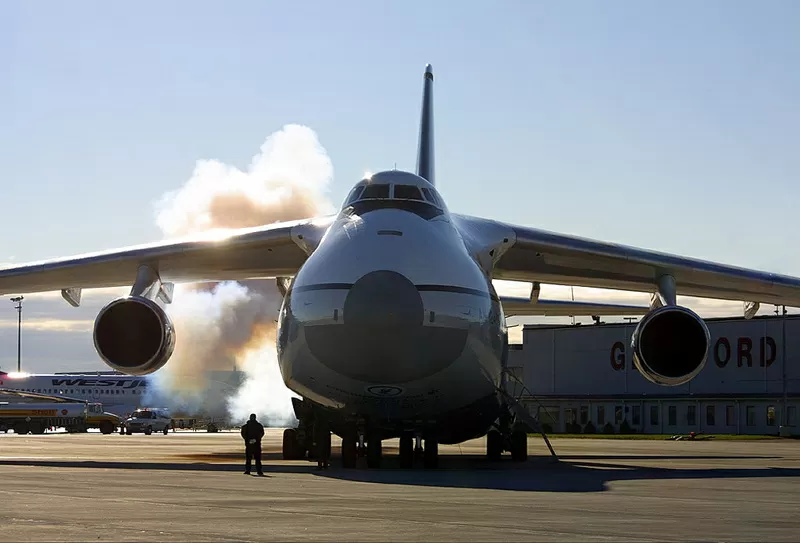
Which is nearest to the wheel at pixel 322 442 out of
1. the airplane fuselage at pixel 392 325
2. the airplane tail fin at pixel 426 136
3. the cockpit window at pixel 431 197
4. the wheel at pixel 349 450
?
the airplane fuselage at pixel 392 325

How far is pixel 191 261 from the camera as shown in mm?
23031

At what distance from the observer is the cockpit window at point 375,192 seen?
65.4 feet

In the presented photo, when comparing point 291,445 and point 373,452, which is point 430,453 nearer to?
point 373,452

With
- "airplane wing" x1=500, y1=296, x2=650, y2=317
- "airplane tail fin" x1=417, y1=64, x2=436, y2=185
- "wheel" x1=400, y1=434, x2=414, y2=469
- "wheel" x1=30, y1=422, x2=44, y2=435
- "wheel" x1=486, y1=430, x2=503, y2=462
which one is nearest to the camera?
"wheel" x1=400, y1=434, x2=414, y2=469

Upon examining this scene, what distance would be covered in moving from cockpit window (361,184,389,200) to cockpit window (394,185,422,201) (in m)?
0.16

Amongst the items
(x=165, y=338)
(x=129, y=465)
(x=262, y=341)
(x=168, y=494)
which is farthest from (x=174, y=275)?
(x=262, y=341)

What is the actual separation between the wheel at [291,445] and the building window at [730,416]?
3464 cm

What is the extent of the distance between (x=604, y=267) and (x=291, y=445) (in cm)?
647

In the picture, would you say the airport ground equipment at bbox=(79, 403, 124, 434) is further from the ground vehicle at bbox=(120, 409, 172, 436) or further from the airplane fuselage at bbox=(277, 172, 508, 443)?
the airplane fuselage at bbox=(277, 172, 508, 443)

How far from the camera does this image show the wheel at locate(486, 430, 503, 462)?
73.3ft

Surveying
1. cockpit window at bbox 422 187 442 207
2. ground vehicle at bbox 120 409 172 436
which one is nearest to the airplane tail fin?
cockpit window at bbox 422 187 442 207

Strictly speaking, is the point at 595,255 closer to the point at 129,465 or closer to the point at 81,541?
the point at 129,465

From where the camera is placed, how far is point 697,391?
55.4m

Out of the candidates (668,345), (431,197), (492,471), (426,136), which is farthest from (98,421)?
(492,471)
